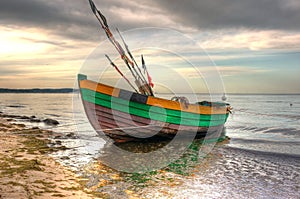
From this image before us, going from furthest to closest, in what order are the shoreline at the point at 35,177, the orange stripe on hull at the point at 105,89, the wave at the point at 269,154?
the wave at the point at 269,154 < the orange stripe on hull at the point at 105,89 < the shoreline at the point at 35,177

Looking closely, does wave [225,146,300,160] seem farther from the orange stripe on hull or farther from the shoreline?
the shoreline

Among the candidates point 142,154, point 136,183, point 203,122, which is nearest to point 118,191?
point 136,183

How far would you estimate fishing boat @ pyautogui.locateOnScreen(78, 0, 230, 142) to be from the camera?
10945 millimetres

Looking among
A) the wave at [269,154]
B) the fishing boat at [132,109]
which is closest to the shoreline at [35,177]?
the fishing boat at [132,109]

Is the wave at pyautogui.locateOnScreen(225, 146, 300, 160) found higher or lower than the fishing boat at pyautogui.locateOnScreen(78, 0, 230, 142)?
lower

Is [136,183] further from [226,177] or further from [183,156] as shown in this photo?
[183,156]

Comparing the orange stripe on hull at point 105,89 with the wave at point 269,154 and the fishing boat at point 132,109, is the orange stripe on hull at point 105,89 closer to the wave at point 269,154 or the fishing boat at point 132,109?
the fishing boat at point 132,109

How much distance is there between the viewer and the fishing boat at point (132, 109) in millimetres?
10945

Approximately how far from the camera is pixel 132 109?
11180 mm

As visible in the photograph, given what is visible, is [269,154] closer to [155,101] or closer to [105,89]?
[155,101]

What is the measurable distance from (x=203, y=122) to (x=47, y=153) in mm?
8027

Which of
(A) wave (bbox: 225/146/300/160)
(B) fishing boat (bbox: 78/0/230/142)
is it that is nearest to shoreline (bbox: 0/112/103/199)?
(B) fishing boat (bbox: 78/0/230/142)

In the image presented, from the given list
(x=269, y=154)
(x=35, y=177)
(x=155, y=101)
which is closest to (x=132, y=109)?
(x=155, y=101)

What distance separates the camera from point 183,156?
36.0 ft
